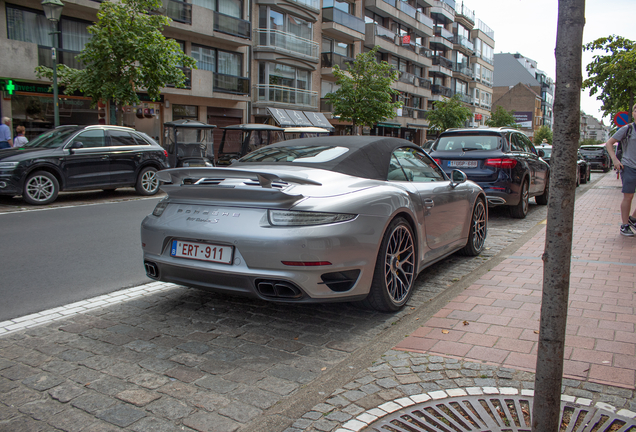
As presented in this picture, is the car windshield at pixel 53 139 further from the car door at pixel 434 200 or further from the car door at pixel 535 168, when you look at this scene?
the car door at pixel 535 168

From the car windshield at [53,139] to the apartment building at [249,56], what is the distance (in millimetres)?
5664

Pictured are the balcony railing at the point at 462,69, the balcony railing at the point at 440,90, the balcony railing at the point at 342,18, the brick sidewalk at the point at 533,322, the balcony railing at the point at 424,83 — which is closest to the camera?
the brick sidewalk at the point at 533,322

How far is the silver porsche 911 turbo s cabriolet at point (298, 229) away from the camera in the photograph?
351 centimetres

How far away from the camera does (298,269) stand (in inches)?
137

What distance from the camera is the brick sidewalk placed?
126 inches

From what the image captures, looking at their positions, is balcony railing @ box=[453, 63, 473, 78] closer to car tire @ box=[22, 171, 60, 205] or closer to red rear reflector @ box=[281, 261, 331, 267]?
car tire @ box=[22, 171, 60, 205]

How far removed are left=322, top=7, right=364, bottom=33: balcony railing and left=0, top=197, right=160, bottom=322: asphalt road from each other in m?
32.3

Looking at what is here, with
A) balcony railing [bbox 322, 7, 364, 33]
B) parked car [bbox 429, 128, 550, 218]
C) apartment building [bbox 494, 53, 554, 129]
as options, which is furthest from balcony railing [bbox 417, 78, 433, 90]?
apartment building [bbox 494, 53, 554, 129]

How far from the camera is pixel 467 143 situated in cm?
988

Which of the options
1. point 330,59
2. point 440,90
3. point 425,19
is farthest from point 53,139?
point 440,90

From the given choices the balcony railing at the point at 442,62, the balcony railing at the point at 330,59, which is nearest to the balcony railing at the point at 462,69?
the balcony railing at the point at 442,62

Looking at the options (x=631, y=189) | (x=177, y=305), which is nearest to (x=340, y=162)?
(x=177, y=305)

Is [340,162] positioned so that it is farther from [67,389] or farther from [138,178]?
[138,178]

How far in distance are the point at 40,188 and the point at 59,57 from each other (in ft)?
40.1
